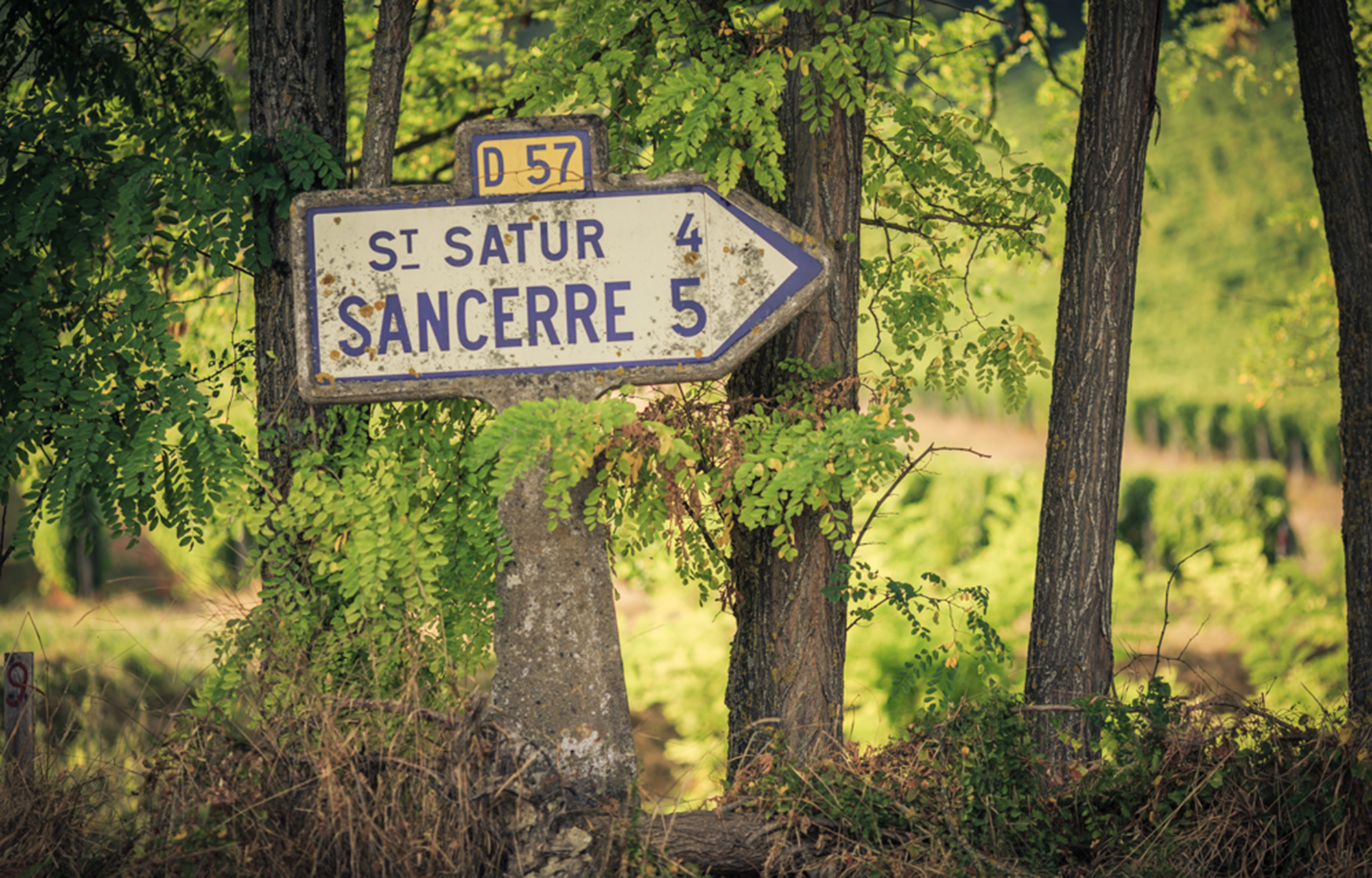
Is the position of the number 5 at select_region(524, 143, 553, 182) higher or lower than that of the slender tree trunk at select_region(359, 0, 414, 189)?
lower

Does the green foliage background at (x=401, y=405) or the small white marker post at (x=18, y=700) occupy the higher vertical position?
the green foliage background at (x=401, y=405)

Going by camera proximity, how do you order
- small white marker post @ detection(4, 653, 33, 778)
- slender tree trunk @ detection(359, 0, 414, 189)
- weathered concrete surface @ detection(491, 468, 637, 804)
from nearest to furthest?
weathered concrete surface @ detection(491, 468, 637, 804) < small white marker post @ detection(4, 653, 33, 778) < slender tree trunk @ detection(359, 0, 414, 189)

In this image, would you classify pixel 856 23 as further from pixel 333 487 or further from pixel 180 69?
pixel 180 69

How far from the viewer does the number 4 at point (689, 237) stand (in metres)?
3.20

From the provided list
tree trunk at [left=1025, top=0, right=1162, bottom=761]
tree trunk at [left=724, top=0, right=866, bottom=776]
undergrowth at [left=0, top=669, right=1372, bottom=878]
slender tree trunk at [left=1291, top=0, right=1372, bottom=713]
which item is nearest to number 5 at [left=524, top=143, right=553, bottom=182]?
tree trunk at [left=724, top=0, right=866, bottom=776]

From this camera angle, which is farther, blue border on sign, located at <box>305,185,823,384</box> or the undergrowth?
blue border on sign, located at <box>305,185,823,384</box>

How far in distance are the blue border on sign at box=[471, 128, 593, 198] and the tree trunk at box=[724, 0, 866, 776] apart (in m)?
1.00

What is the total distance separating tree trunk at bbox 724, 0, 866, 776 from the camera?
3783mm

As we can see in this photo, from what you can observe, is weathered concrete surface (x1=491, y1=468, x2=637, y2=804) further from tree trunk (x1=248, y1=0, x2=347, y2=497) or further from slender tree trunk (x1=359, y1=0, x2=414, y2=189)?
slender tree trunk (x1=359, y1=0, x2=414, y2=189)

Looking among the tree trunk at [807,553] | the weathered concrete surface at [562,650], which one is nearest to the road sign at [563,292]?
the weathered concrete surface at [562,650]

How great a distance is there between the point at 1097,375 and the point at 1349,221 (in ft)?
4.66

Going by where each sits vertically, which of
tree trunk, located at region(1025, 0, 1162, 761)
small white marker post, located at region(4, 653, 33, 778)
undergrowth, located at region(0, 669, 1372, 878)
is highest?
tree trunk, located at region(1025, 0, 1162, 761)

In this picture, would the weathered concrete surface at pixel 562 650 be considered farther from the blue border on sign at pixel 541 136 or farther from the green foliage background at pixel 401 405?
the blue border on sign at pixel 541 136

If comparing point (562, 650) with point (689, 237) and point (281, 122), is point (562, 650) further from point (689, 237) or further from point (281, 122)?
point (281, 122)
